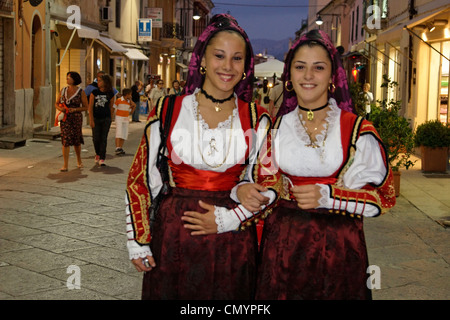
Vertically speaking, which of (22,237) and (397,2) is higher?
(397,2)

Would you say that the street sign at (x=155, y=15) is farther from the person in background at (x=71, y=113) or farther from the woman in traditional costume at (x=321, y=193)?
the woman in traditional costume at (x=321, y=193)

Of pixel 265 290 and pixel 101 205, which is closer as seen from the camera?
pixel 265 290

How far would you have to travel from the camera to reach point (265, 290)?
10.1ft

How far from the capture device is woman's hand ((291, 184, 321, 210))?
3.00m

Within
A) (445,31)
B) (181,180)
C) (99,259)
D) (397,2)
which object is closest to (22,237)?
(99,259)

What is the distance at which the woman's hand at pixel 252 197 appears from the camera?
301 centimetres

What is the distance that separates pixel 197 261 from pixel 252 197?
0.40 meters

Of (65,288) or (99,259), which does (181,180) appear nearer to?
(65,288)

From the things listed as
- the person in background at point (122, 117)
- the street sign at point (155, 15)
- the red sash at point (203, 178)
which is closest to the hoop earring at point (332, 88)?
the red sash at point (203, 178)

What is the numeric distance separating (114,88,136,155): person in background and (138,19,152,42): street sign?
64.6 feet

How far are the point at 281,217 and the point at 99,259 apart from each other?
3.21 m
